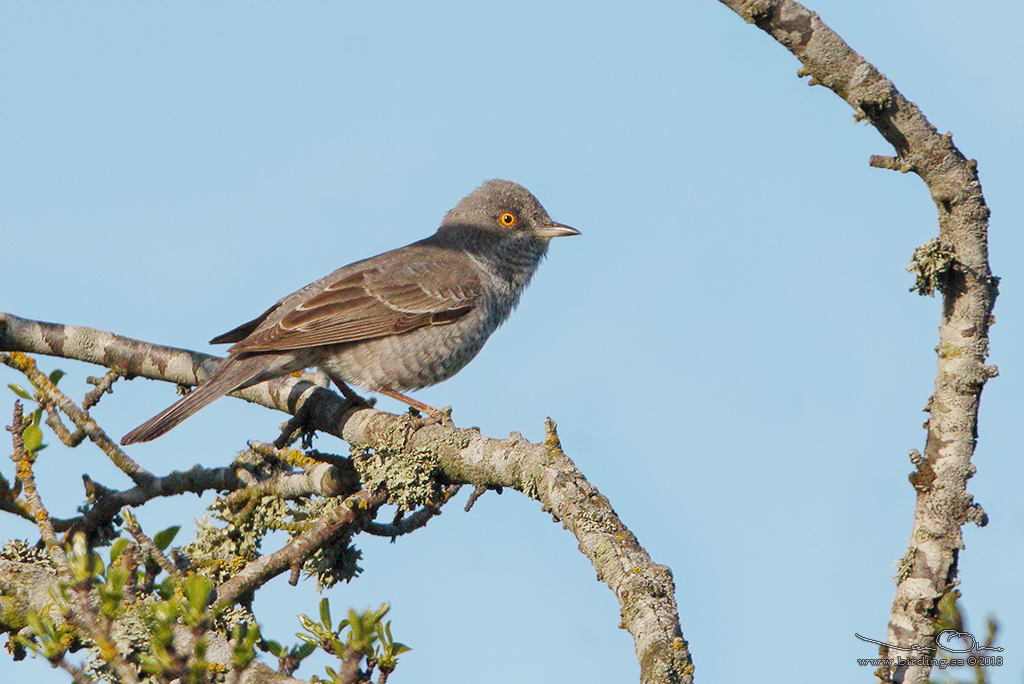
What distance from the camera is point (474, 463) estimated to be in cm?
434

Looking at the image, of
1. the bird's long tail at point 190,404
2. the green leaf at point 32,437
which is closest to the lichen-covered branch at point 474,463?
the bird's long tail at point 190,404

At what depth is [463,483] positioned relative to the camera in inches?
177

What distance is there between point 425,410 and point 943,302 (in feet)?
12.0

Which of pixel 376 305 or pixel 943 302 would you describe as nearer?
pixel 943 302

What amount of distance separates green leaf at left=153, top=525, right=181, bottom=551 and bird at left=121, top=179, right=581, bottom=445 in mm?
1722

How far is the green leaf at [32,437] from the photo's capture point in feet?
12.1

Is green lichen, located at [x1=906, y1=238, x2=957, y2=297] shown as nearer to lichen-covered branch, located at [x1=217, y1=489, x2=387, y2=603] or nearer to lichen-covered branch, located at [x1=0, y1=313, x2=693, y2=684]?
lichen-covered branch, located at [x1=0, y1=313, x2=693, y2=684]

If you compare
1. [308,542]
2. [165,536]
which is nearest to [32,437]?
[165,536]

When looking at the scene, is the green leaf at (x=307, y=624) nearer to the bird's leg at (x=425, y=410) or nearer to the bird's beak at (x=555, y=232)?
the bird's leg at (x=425, y=410)

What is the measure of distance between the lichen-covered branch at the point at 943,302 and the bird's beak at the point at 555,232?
5.30m

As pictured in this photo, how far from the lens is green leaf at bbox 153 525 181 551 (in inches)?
160

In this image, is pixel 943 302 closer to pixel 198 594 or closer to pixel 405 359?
pixel 198 594

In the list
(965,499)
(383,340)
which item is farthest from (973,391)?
(383,340)

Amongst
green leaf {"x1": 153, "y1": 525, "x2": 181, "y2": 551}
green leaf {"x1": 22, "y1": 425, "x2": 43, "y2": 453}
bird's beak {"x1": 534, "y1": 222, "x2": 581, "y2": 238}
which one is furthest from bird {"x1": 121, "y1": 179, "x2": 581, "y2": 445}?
green leaf {"x1": 22, "y1": 425, "x2": 43, "y2": 453}
